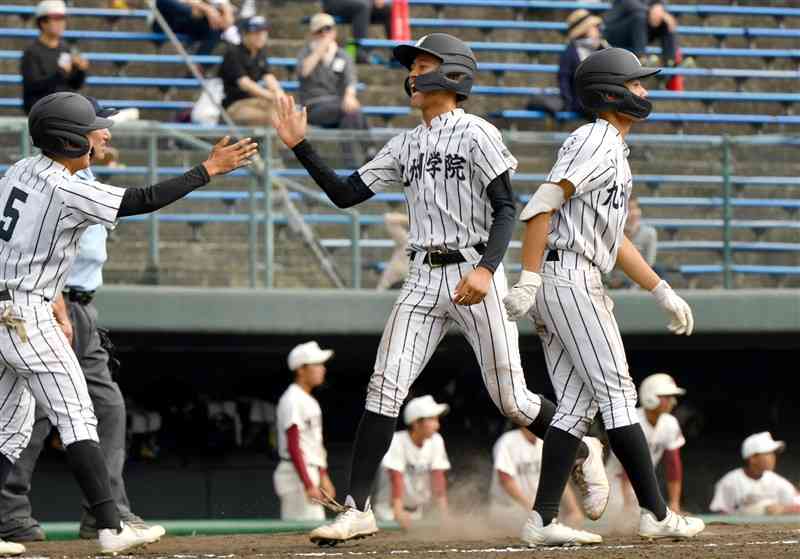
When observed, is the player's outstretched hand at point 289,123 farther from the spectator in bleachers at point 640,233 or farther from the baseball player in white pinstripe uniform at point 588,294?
the spectator in bleachers at point 640,233

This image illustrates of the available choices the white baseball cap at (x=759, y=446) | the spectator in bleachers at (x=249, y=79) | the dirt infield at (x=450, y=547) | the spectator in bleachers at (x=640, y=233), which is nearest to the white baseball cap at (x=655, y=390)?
the white baseball cap at (x=759, y=446)

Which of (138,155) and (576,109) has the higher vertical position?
(576,109)

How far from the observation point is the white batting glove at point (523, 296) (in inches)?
245

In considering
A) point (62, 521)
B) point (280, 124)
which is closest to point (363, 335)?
point (62, 521)

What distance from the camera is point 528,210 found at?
6.34 metres

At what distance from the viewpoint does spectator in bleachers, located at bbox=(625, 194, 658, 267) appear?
10.9 metres

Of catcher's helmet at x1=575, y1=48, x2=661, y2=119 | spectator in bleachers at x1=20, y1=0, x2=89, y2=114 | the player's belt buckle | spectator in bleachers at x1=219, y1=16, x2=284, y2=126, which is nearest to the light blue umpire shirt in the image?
the player's belt buckle

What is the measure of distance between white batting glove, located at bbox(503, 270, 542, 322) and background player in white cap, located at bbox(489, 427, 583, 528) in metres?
3.83

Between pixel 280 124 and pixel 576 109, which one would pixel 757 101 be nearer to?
pixel 576 109

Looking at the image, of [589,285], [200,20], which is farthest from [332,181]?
[200,20]

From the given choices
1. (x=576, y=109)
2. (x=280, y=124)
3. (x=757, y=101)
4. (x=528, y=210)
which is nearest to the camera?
(x=528, y=210)

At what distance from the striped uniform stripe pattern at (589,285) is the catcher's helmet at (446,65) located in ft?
1.74

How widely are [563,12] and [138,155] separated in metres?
6.08

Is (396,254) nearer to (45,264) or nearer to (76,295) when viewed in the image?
(76,295)
